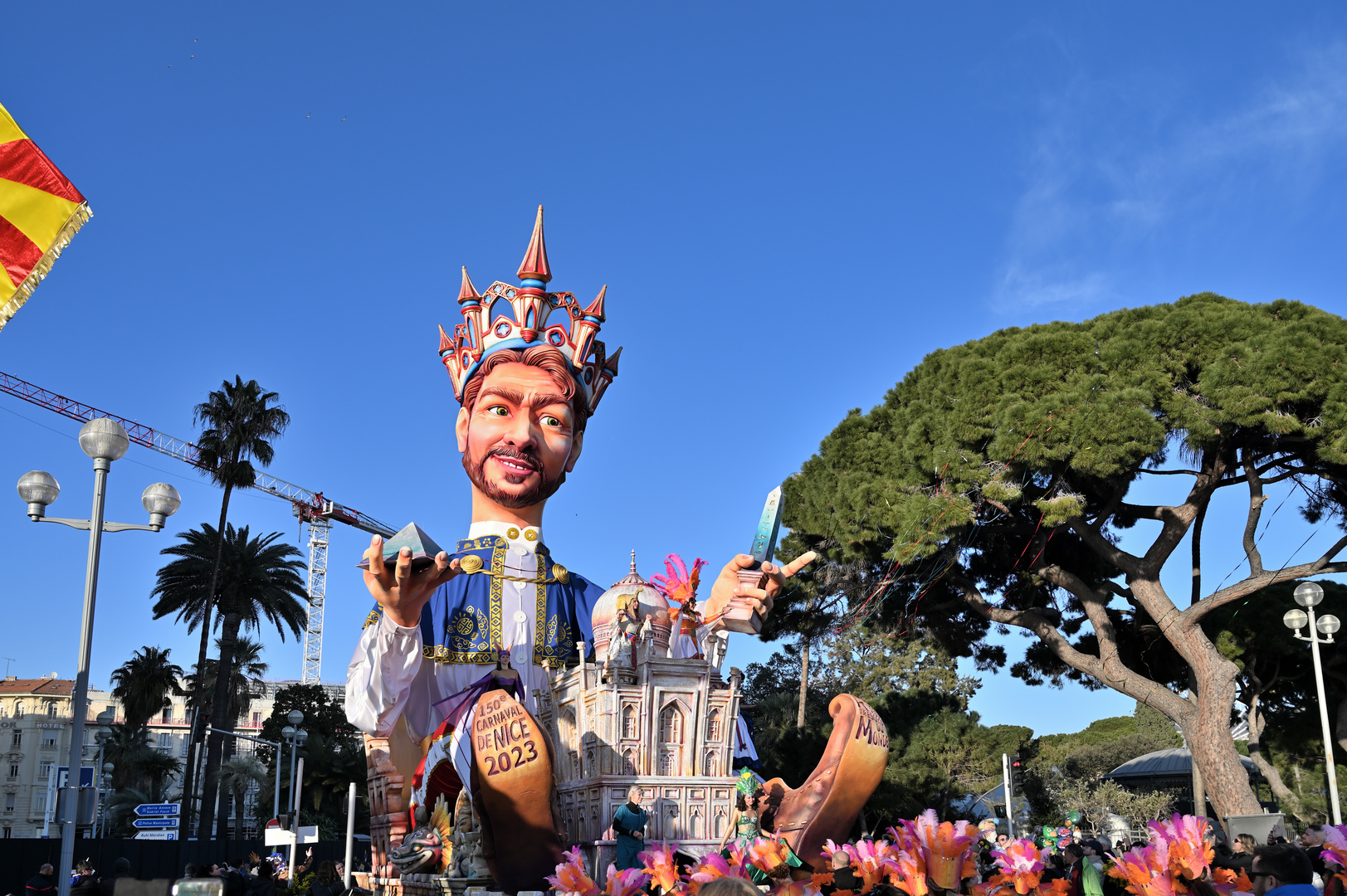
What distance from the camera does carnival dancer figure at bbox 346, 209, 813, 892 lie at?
9477 millimetres

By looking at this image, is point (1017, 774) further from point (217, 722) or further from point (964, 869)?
point (964, 869)

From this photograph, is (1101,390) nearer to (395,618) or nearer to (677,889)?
(395,618)

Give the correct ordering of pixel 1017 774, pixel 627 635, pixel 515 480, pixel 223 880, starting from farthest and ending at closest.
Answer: pixel 1017 774
pixel 515 480
pixel 627 635
pixel 223 880

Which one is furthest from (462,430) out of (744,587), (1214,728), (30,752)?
(30,752)

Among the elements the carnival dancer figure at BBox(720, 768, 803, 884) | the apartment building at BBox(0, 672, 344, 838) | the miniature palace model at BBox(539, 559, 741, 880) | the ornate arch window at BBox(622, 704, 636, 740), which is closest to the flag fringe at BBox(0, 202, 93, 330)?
the miniature palace model at BBox(539, 559, 741, 880)

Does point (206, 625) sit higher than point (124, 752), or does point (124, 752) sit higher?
point (206, 625)

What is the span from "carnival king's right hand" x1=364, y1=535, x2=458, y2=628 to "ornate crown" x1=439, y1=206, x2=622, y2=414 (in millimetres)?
4003

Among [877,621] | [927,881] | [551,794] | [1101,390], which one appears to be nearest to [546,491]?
[551,794]

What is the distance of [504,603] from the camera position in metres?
12.5

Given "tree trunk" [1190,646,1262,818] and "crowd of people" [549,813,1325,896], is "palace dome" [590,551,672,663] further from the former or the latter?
"tree trunk" [1190,646,1262,818]

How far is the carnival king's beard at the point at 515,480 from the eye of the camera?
42.3 ft

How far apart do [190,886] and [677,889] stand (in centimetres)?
263

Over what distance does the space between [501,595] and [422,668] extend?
1.21m

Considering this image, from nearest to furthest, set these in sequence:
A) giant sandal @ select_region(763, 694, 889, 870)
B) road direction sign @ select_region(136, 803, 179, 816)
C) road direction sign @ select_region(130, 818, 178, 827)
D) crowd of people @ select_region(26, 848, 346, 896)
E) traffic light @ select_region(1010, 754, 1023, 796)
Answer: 1. crowd of people @ select_region(26, 848, 346, 896)
2. giant sandal @ select_region(763, 694, 889, 870)
3. road direction sign @ select_region(136, 803, 179, 816)
4. road direction sign @ select_region(130, 818, 178, 827)
5. traffic light @ select_region(1010, 754, 1023, 796)
